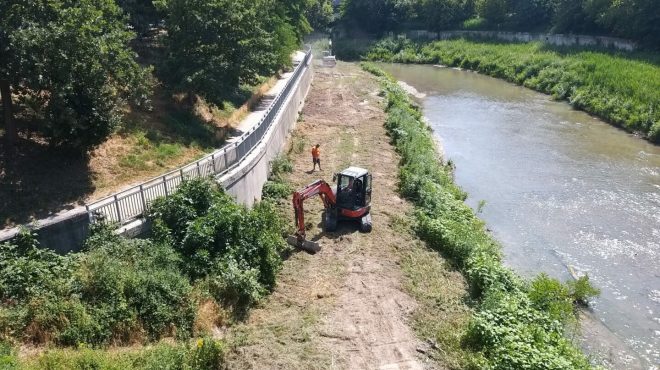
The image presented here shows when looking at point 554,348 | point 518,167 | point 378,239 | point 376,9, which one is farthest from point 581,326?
point 376,9

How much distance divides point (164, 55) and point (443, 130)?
2045 centimetres

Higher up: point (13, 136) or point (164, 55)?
→ point (164, 55)

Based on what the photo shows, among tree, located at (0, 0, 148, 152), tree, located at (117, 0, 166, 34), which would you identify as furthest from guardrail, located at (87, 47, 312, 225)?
tree, located at (117, 0, 166, 34)

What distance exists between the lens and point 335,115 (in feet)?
127

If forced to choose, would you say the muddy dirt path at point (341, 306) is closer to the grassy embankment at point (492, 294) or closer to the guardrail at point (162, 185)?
the grassy embankment at point (492, 294)

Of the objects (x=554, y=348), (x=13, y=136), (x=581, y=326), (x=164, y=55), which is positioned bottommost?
(x=581, y=326)

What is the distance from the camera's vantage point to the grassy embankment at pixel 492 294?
43.6 ft

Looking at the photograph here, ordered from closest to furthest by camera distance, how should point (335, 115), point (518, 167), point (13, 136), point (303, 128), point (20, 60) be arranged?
point (20, 60) < point (13, 136) < point (518, 167) < point (303, 128) < point (335, 115)

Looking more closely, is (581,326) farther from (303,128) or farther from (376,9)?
(376,9)

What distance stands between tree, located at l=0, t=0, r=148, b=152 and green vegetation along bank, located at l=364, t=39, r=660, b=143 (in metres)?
32.6

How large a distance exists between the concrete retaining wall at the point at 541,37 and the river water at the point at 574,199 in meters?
14.4

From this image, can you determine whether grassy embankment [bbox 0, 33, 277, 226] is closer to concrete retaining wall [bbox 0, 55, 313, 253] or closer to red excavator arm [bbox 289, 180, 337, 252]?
concrete retaining wall [bbox 0, 55, 313, 253]

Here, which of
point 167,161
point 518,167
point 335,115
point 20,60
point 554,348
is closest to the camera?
point 554,348

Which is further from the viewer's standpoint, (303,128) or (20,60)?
(303,128)
